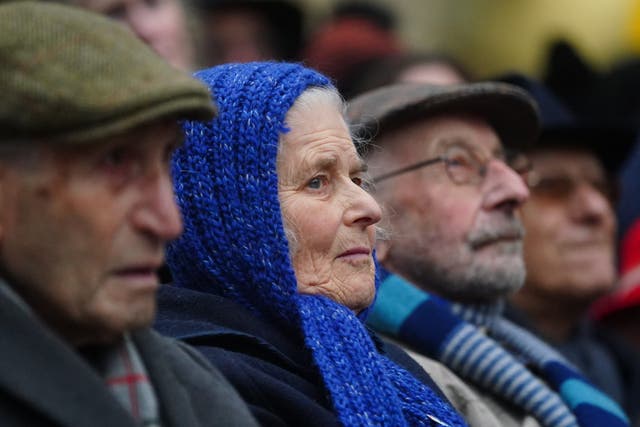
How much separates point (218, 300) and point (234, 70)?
0.60 meters

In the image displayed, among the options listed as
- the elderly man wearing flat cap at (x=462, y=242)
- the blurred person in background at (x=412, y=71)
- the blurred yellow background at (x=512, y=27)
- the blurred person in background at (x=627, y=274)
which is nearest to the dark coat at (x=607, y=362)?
the blurred person in background at (x=627, y=274)

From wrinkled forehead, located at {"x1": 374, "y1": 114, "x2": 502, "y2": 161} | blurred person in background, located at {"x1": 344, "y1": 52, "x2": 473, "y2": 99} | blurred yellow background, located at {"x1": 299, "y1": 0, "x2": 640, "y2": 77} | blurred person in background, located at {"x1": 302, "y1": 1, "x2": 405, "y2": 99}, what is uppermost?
blurred yellow background, located at {"x1": 299, "y1": 0, "x2": 640, "y2": 77}

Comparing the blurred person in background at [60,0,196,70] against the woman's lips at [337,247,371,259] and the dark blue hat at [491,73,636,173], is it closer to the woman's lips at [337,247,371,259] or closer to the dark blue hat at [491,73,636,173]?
the dark blue hat at [491,73,636,173]

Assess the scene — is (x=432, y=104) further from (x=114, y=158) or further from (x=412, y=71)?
(x=114, y=158)

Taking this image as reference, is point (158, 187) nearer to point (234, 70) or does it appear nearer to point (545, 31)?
point (234, 70)

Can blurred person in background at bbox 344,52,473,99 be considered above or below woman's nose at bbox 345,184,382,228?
above

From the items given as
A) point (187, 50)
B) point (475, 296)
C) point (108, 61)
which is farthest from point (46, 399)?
point (187, 50)

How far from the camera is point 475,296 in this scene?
4418 mm

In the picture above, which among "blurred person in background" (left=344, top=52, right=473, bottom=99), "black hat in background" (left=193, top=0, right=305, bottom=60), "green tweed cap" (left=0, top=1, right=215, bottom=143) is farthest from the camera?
"black hat in background" (left=193, top=0, right=305, bottom=60)

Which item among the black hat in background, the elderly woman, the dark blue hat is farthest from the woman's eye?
the black hat in background

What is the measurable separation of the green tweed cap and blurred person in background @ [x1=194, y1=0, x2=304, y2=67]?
506 centimetres

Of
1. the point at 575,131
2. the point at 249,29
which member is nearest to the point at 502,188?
the point at 575,131

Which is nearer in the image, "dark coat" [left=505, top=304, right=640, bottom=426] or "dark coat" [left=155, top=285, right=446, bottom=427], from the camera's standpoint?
"dark coat" [left=155, top=285, right=446, bottom=427]

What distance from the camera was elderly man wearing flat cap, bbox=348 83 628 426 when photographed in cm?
421
